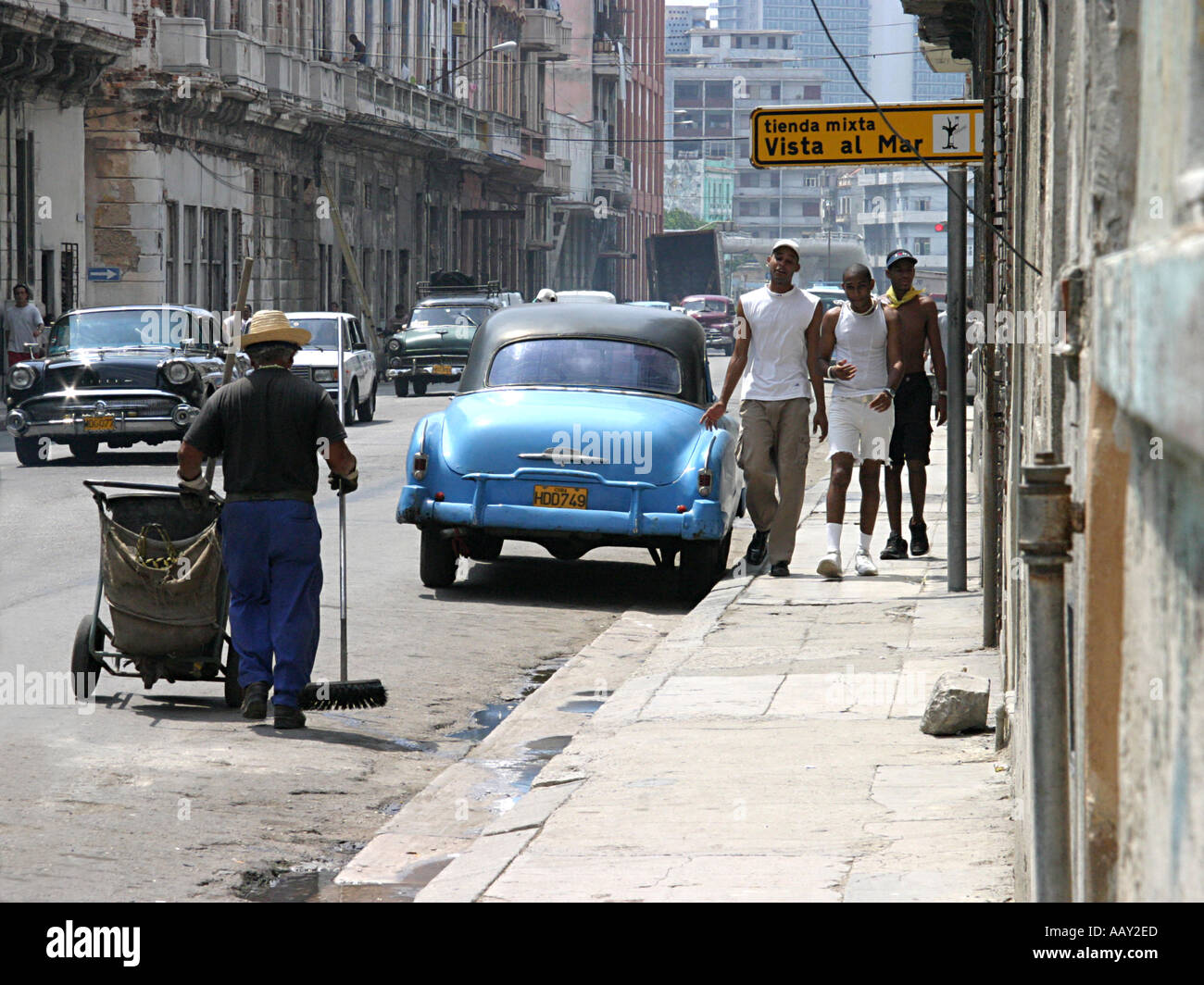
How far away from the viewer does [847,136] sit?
990 centimetres

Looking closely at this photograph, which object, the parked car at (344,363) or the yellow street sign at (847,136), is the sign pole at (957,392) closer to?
the yellow street sign at (847,136)

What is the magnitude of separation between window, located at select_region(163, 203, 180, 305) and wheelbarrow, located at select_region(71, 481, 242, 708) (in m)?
31.7

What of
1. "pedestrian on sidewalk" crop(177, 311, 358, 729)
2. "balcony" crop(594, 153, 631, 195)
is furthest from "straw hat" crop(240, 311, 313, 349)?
"balcony" crop(594, 153, 631, 195)

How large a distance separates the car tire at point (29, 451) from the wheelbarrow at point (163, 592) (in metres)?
13.1

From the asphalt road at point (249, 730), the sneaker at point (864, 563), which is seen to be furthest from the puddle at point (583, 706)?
the sneaker at point (864, 563)

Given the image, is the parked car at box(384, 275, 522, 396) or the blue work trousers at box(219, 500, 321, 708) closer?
the blue work trousers at box(219, 500, 321, 708)

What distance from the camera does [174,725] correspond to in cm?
766

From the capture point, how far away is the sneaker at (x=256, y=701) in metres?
7.74

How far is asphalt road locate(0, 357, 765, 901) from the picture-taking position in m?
5.76

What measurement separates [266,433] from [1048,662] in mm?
5316

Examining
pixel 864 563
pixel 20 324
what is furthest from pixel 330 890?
pixel 20 324

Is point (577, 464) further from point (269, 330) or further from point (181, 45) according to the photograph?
point (181, 45)

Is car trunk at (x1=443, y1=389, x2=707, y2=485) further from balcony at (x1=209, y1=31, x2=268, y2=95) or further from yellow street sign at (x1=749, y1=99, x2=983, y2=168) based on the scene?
balcony at (x1=209, y1=31, x2=268, y2=95)

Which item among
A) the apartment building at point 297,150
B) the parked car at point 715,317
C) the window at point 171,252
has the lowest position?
the parked car at point 715,317
